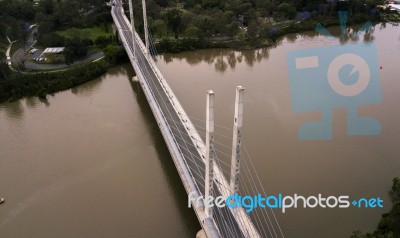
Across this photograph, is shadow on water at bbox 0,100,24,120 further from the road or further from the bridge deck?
the bridge deck

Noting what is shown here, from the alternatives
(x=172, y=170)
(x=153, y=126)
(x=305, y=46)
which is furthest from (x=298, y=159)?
(x=305, y=46)

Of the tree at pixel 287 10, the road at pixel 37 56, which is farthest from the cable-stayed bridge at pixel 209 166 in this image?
the tree at pixel 287 10

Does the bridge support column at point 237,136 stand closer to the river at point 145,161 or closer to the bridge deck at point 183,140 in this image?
the bridge deck at point 183,140

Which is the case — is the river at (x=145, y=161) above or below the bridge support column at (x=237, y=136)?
below

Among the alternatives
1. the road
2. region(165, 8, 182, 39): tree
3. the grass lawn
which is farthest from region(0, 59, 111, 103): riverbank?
region(165, 8, 182, 39): tree

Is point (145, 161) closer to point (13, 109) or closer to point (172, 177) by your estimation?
point (172, 177)

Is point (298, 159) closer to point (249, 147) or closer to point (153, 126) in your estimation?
point (249, 147)
